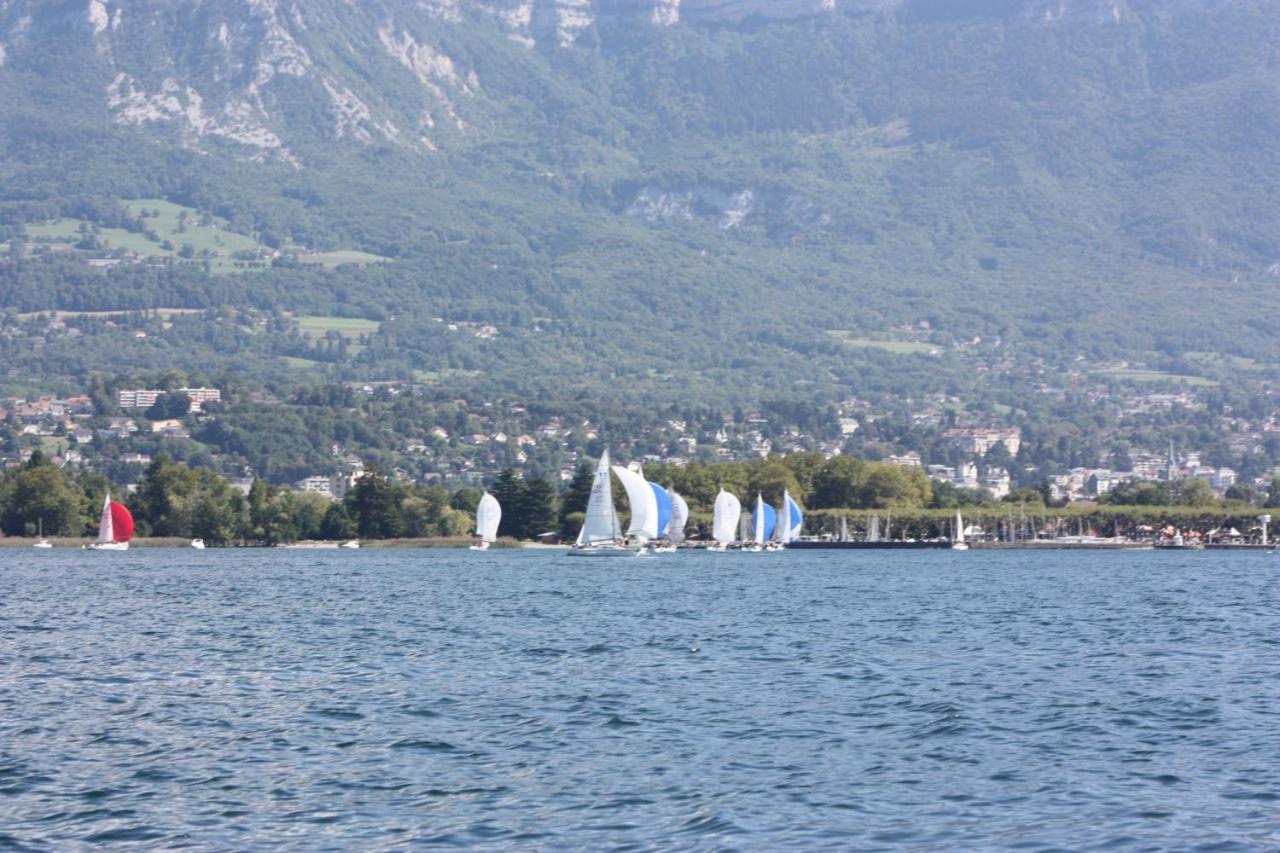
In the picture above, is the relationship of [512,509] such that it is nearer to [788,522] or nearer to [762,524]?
[762,524]

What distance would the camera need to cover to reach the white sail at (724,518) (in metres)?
152

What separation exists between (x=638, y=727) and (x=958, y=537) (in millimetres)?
138134

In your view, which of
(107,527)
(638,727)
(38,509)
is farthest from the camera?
(38,509)

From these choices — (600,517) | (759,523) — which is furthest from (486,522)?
(759,523)

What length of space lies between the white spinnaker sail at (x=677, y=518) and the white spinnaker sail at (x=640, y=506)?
12013 millimetres

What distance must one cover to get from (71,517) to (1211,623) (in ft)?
354

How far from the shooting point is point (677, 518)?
152m

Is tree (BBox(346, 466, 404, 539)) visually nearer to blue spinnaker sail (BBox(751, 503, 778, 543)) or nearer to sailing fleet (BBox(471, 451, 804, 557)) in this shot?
sailing fleet (BBox(471, 451, 804, 557))

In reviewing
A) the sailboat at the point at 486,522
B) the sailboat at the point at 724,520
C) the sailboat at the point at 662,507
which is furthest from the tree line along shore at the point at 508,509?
the sailboat at the point at 662,507

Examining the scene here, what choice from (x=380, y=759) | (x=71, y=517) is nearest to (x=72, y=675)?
(x=380, y=759)

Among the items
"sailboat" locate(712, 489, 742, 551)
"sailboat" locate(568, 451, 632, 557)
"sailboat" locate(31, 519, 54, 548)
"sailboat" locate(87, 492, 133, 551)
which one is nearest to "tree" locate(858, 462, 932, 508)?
"sailboat" locate(712, 489, 742, 551)

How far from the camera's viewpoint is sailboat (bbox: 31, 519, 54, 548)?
470 ft

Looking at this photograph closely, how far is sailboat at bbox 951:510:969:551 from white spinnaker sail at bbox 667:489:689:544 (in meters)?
25.0

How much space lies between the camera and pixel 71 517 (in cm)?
15125
